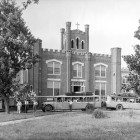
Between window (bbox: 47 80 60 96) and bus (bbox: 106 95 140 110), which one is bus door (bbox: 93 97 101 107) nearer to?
bus (bbox: 106 95 140 110)

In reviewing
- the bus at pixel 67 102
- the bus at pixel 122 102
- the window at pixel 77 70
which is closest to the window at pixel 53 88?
the window at pixel 77 70

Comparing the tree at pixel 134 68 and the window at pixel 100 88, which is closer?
the tree at pixel 134 68

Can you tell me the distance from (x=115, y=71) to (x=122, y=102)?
476 inches

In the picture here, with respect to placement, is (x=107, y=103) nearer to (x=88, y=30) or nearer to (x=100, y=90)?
(x=100, y=90)

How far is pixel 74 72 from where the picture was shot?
46.6 meters

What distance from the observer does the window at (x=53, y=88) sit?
44.1 meters

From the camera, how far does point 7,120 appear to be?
68.6 ft

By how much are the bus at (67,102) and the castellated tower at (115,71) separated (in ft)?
39.9

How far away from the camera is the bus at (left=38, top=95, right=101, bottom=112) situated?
34.7 metres

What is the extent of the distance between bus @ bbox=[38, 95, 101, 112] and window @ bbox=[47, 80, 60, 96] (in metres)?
7.32

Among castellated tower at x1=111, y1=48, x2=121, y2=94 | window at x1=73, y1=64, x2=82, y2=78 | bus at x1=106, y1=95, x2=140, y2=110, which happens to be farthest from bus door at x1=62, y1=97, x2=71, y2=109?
castellated tower at x1=111, y1=48, x2=121, y2=94

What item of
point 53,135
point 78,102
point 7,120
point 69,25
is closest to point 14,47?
point 7,120

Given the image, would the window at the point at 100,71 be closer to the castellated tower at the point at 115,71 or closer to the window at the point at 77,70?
the castellated tower at the point at 115,71

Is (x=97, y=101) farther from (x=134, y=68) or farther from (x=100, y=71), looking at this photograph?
(x=134, y=68)
